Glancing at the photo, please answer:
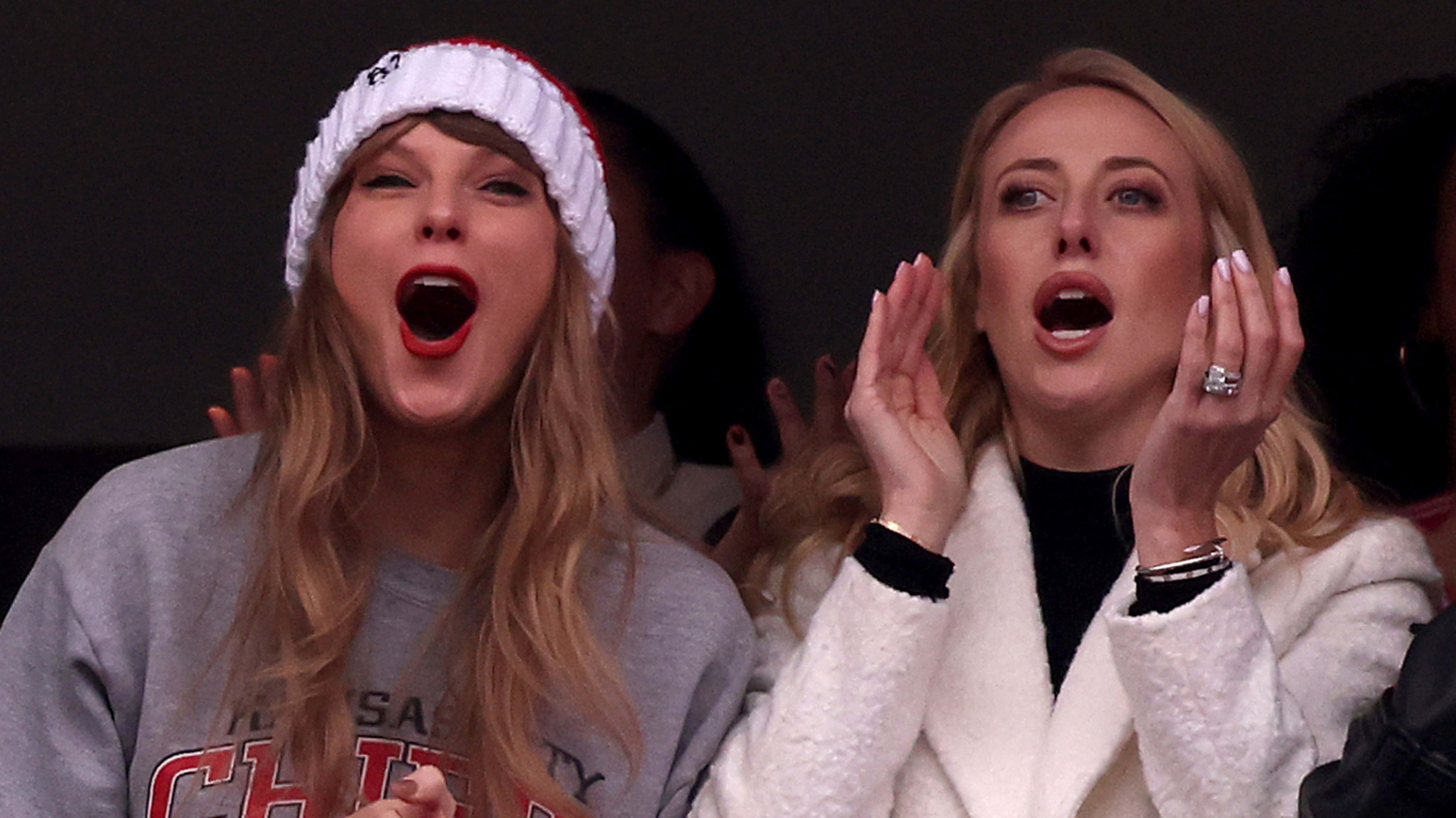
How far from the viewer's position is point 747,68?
2.72m

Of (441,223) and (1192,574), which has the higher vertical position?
(441,223)

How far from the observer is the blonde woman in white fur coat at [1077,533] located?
6.24ft

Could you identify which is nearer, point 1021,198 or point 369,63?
point 1021,198

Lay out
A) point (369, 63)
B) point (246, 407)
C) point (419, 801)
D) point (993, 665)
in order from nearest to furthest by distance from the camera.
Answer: point (419, 801), point (993, 665), point (246, 407), point (369, 63)

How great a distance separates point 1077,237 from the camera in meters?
2.10

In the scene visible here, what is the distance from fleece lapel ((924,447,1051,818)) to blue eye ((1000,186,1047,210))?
0.25 metres

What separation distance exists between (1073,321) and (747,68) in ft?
2.40

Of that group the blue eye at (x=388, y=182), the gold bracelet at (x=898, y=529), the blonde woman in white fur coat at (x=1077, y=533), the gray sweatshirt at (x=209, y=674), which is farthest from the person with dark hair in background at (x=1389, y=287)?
the blue eye at (x=388, y=182)

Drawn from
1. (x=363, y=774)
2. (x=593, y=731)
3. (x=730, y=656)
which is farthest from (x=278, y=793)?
(x=730, y=656)

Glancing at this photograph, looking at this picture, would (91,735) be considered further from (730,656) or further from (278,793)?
(730,656)

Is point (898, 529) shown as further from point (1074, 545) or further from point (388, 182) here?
point (388, 182)

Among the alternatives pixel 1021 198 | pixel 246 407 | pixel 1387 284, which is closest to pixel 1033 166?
pixel 1021 198

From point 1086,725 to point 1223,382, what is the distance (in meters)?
0.34

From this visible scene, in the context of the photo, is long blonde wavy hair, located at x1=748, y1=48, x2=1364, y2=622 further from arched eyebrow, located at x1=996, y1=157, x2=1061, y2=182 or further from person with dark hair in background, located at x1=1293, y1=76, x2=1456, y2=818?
person with dark hair in background, located at x1=1293, y1=76, x2=1456, y2=818
